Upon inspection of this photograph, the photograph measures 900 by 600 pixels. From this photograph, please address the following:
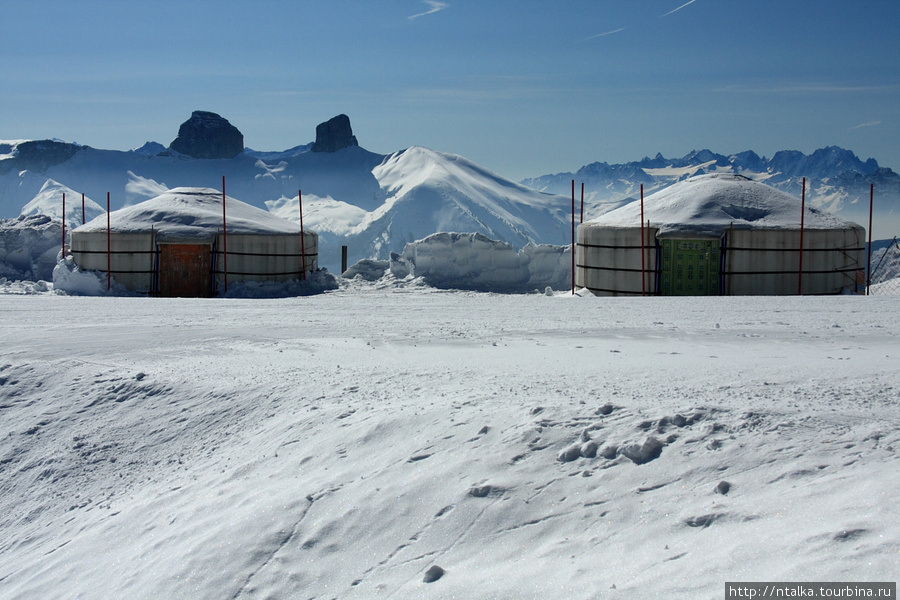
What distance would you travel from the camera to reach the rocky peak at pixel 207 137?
78.5m

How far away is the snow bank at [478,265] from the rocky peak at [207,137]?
2648 inches

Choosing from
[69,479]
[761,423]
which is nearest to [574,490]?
[761,423]

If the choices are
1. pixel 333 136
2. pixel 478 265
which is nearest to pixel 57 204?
pixel 333 136

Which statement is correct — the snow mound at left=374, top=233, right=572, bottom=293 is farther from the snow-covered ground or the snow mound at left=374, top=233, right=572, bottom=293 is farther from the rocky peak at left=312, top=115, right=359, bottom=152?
the rocky peak at left=312, top=115, right=359, bottom=152

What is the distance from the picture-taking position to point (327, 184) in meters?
72.2

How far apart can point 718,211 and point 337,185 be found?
61.2 m

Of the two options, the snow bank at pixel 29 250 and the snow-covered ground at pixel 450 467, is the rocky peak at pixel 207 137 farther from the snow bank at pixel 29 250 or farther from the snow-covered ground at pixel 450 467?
the snow-covered ground at pixel 450 467

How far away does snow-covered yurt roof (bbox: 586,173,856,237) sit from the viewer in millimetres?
13031

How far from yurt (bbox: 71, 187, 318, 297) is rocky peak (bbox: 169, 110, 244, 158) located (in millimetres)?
67119

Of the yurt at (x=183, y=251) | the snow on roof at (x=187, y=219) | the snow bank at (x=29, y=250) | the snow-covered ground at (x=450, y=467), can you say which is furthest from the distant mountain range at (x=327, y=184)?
the snow-covered ground at (x=450, y=467)

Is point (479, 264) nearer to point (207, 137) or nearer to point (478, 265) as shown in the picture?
point (478, 265)

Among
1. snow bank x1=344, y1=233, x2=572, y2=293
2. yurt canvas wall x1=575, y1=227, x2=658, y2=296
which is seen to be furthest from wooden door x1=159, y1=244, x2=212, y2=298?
yurt canvas wall x1=575, y1=227, x2=658, y2=296

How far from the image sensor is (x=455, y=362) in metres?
4.92

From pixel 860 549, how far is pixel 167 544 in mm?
2562
